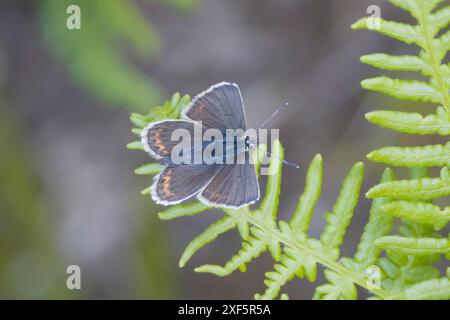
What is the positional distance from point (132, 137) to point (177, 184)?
3261mm

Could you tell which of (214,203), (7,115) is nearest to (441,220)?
(214,203)

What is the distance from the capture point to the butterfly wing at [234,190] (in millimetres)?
2406

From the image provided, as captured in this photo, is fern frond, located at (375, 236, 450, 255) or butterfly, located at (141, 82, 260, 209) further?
butterfly, located at (141, 82, 260, 209)

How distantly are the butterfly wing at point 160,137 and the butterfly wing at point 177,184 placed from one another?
9cm

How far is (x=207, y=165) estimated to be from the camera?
2.73 m

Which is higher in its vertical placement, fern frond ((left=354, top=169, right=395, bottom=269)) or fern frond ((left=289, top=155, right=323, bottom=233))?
fern frond ((left=289, top=155, right=323, bottom=233))

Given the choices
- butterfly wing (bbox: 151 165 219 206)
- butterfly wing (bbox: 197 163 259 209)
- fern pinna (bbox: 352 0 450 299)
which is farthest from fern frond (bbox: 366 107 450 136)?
butterfly wing (bbox: 151 165 219 206)

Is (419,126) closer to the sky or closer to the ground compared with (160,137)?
closer to the ground

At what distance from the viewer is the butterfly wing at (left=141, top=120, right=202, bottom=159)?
2.52 m

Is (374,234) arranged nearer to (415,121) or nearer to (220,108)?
(415,121)

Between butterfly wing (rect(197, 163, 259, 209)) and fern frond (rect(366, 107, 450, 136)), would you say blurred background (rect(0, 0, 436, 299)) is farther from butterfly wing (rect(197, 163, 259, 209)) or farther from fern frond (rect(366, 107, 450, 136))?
fern frond (rect(366, 107, 450, 136))

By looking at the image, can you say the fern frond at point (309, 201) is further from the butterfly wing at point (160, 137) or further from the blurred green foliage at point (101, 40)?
the blurred green foliage at point (101, 40)

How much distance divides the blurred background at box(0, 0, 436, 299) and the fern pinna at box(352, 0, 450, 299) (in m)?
2.77

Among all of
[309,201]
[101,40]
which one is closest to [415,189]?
[309,201]
